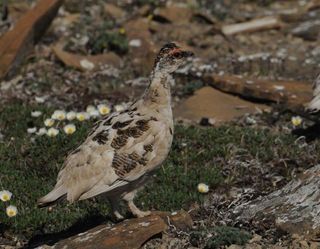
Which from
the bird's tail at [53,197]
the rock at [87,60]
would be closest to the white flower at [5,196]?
the bird's tail at [53,197]

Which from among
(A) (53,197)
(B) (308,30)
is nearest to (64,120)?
(A) (53,197)

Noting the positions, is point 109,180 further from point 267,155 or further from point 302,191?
point 267,155

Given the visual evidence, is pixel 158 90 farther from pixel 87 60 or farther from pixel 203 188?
pixel 87 60

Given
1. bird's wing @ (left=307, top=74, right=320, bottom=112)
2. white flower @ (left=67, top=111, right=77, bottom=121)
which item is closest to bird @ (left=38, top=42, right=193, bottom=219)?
white flower @ (left=67, top=111, right=77, bottom=121)

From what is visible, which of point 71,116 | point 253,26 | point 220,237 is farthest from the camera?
point 253,26

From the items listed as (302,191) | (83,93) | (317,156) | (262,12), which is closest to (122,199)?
(302,191)
